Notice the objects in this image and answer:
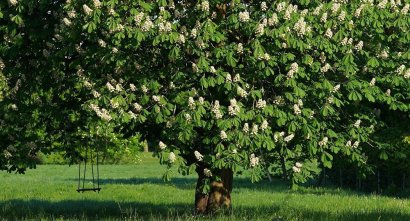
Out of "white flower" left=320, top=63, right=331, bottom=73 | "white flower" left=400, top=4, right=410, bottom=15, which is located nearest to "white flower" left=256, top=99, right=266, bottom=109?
"white flower" left=320, top=63, right=331, bottom=73

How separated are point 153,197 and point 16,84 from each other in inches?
498

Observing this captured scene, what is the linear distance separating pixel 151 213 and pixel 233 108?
3.38 metres

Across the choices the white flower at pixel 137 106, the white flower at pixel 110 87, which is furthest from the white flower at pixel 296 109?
the white flower at pixel 110 87

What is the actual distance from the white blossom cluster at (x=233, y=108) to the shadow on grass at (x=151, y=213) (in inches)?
79.9

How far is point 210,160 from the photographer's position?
1295 cm

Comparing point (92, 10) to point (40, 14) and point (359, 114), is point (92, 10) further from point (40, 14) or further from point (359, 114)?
point (359, 114)

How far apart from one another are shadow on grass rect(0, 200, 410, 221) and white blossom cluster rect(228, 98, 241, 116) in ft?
6.66

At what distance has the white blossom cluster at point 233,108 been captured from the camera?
1221 cm

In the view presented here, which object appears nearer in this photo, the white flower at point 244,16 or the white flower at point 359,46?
the white flower at point 244,16

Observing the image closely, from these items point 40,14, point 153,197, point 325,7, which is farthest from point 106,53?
point 153,197

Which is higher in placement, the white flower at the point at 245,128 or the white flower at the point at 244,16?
the white flower at the point at 244,16

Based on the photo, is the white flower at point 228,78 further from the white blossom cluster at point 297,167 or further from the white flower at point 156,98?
the white blossom cluster at point 297,167

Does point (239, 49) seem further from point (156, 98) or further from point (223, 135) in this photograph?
point (156, 98)

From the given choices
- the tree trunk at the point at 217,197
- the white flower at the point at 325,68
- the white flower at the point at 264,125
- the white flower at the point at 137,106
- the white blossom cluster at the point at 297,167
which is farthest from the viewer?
the tree trunk at the point at 217,197
